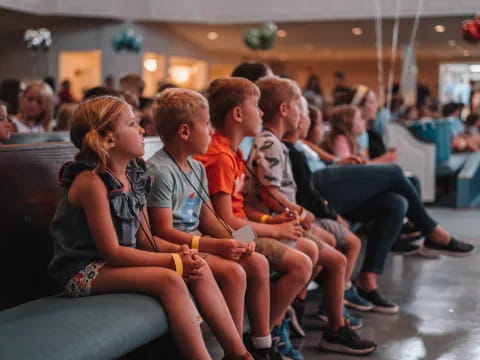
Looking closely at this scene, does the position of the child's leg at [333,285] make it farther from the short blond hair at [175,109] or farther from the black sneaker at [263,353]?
the short blond hair at [175,109]

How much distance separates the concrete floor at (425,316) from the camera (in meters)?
3.31

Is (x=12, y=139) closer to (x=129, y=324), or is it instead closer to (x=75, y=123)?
(x=75, y=123)

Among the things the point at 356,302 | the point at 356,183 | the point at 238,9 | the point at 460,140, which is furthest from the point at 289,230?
the point at 238,9

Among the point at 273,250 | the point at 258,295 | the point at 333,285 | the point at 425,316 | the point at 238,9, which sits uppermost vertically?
the point at 238,9

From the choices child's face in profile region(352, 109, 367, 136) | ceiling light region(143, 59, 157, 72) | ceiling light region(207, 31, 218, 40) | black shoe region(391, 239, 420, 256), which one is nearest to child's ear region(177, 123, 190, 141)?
child's face in profile region(352, 109, 367, 136)

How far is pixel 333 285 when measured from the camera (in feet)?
11.0

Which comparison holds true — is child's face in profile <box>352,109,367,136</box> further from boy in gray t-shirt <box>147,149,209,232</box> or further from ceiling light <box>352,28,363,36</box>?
ceiling light <box>352,28,363,36</box>

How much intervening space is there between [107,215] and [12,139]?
7.27 feet

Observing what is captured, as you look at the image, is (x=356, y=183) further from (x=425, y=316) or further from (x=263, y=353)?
(x=263, y=353)

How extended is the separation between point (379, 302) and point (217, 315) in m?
1.82

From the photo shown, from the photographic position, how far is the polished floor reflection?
3314 millimetres

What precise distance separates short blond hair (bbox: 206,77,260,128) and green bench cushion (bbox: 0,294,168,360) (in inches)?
42.1

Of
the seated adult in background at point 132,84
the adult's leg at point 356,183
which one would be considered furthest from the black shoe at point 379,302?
the seated adult in background at point 132,84

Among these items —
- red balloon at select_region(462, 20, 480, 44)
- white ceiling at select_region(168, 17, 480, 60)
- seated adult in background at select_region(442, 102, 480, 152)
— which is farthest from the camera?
white ceiling at select_region(168, 17, 480, 60)
